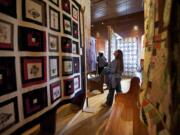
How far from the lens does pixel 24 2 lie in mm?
1222

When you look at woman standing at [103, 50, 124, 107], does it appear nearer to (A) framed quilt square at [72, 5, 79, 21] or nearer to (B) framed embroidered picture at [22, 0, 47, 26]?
(A) framed quilt square at [72, 5, 79, 21]

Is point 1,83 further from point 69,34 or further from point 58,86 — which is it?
point 69,34

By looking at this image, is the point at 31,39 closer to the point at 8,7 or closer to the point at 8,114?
the point at 8,7

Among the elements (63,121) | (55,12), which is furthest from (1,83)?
(63,121)

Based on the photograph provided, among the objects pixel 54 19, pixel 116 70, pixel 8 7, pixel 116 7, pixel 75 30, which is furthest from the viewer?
pixel 116 7

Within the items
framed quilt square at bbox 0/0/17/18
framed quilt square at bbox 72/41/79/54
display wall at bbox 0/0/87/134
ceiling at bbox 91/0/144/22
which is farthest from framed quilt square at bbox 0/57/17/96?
ceiling at bbox 91/0/144/22

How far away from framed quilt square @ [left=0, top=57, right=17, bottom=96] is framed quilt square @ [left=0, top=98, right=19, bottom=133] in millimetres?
85

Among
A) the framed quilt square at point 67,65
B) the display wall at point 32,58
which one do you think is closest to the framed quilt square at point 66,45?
the display wall at point 32,58

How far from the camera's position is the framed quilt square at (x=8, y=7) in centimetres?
100

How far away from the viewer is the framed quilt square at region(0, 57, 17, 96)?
1.03 metres

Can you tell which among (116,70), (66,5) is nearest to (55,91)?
(66,5)

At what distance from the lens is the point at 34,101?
1.37m

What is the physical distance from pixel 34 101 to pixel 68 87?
2.47ft

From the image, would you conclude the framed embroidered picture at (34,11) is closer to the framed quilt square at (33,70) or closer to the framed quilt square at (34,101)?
the framed quilt square at (33,70)
